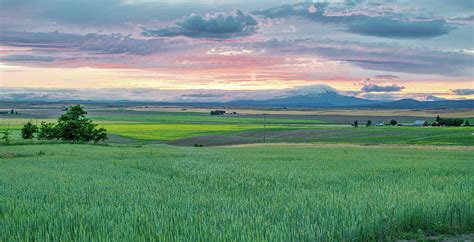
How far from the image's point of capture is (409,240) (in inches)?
399

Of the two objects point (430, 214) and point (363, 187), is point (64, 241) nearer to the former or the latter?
point (430, 214)

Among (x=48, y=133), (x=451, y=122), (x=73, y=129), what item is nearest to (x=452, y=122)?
(x=451, y=122)

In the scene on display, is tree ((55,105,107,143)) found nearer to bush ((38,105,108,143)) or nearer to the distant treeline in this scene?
bush ((38,105,108,143))

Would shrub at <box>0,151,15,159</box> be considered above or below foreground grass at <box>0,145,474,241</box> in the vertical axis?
below

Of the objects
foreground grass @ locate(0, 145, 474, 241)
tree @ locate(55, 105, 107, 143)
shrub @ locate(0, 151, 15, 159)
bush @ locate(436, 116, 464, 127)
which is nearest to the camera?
foreground grass @ locate(0, 145, 474, 241)

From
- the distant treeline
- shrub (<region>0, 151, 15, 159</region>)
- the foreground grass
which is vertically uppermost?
the foreground grass

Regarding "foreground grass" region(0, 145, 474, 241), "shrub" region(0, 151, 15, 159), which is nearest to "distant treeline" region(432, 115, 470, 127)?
"shrub" region(0, 151, 15, 159)

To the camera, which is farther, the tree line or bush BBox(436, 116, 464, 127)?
bush BBox(436, 116, 464, 127)

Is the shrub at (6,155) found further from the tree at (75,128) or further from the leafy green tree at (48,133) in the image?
the leafy green tree at (48,133)

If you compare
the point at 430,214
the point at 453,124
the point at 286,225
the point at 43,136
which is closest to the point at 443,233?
the point at 430,214

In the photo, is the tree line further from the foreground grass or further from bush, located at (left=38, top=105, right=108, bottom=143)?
the foreground grass

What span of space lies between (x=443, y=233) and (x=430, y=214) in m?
0.67

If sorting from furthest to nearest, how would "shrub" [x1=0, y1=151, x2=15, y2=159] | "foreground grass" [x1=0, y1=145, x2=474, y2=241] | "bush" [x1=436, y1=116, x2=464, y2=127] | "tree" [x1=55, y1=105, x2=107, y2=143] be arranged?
"bush" [x1=436, y1=116, x2=464, y2=127] → "tree" [x1=55, y1=105, x2=107, y2=143] → "shrub" [x1=0, y1=151, x2=15, y2=159] → "foreground grass" [x1=0, y1=145, x2=474, y2=241]

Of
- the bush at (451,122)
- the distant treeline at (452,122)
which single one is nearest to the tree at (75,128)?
the distant treeline at (452,122)
